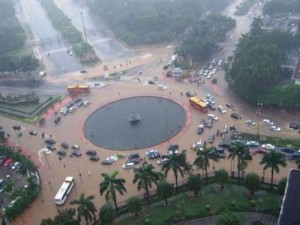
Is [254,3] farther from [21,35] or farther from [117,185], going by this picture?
[117,185]

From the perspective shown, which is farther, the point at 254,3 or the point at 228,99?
the point at 254,3

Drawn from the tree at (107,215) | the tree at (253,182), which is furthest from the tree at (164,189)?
the tree at (253,182)

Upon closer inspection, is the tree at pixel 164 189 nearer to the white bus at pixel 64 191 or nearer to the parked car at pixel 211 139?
the white bus at pixel 64 191

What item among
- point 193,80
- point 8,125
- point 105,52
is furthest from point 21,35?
point 193,80

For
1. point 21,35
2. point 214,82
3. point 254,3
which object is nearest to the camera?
point 214,82

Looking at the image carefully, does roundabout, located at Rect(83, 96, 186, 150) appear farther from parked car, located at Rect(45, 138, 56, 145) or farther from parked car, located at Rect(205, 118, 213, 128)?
parked car, located at Rect(45, 138, 56, 145)

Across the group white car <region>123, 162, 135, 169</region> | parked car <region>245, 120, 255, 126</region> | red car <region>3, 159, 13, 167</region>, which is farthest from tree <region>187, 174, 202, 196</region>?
red car <region>3, 159, 13, 167</region>
